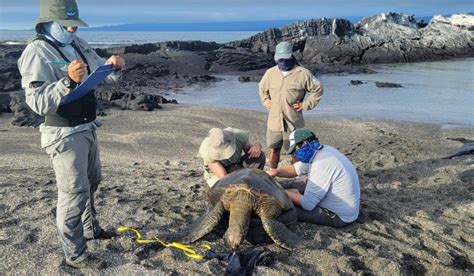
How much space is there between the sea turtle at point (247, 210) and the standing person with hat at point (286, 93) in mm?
1681

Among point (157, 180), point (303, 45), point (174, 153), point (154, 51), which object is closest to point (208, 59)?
point (154, 51)

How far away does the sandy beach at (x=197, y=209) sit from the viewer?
384 cm

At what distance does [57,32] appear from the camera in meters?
3.35

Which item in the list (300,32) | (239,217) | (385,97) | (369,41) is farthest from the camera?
(300,32)

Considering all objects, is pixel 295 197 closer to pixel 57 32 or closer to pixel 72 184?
pixel 72 184

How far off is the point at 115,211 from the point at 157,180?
1.57 metres

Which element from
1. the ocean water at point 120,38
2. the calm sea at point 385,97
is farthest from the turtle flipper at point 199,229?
the ocean water at point 120,38

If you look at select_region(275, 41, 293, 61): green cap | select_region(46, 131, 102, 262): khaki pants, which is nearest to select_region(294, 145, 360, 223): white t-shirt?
select_region(275, 41, 293, 61): green cap

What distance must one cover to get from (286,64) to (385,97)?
12.2 meters

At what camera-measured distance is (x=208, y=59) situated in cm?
3075

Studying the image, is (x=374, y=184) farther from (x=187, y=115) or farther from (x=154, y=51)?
(x=154, y=51)

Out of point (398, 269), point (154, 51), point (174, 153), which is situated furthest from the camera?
point (154, 51)

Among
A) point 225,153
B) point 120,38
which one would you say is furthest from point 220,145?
point 120,38

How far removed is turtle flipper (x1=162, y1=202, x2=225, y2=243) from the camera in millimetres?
4113
